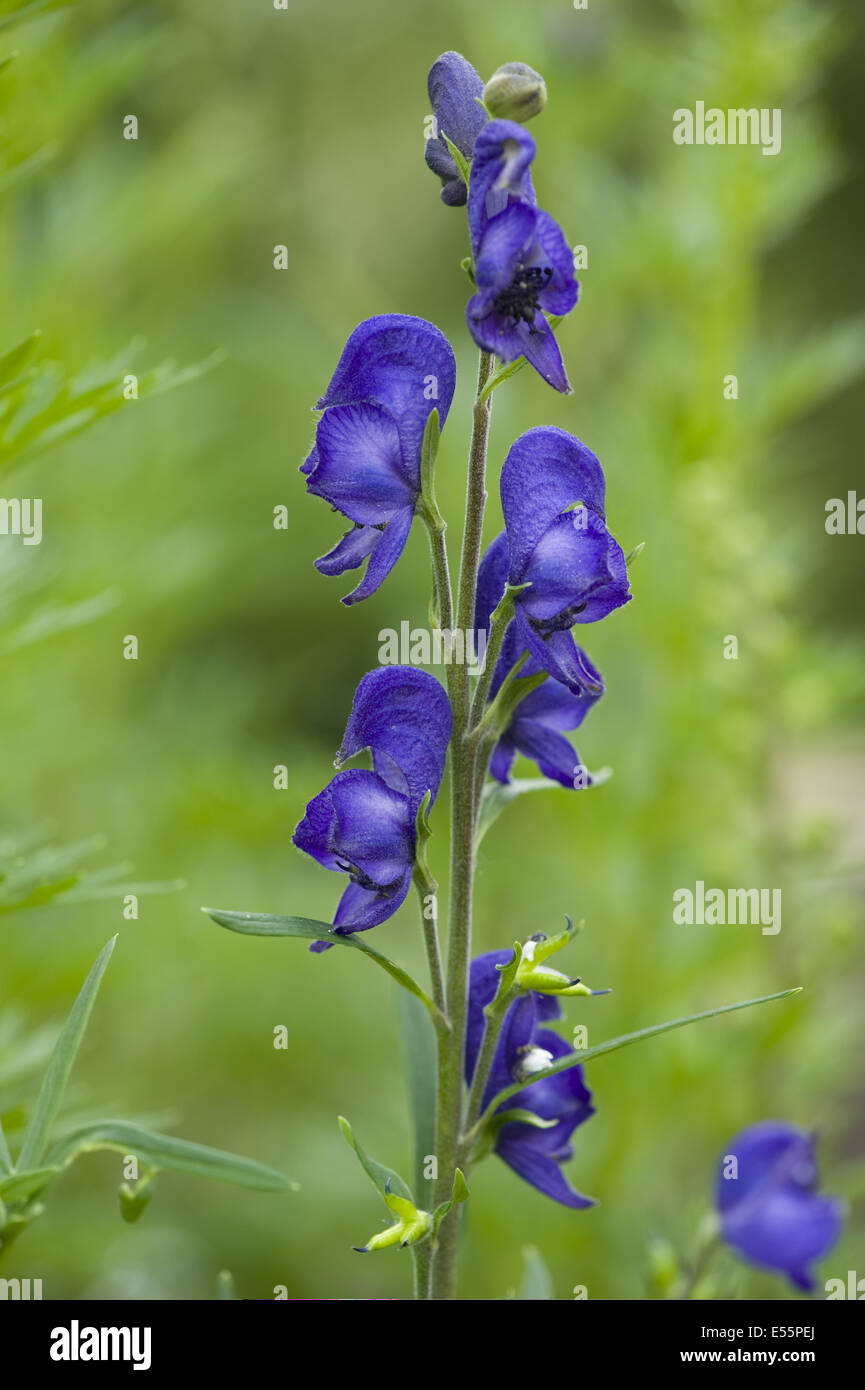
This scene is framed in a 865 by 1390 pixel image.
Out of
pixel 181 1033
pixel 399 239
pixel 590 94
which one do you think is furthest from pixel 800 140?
pixel 399 239

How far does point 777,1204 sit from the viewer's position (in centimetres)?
124

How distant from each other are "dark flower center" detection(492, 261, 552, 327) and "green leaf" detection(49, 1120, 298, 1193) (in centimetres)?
44

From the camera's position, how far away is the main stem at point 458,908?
703 mm

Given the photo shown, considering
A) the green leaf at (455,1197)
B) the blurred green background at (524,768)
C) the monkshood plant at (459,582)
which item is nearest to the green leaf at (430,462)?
the monkshood plant at (459,582)

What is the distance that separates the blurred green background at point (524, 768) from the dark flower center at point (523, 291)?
101cm

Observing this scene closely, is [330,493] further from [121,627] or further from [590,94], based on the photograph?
[590,94]

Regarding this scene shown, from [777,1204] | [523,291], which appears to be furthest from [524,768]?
[523,291]

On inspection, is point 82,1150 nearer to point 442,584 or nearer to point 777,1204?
point 442,584

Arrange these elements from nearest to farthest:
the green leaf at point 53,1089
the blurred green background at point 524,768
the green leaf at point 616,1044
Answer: the green leaf at point 616,1044 → the green leaf at point 53,1089 → the blurred green background at point 524,768

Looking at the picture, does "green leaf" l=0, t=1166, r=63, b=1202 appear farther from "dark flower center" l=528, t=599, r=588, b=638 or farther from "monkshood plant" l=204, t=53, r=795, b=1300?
"dark flower center" l=528, t=599, r=588, b=638

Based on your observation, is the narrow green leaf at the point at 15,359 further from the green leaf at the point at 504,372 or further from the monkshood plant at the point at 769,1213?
the monkshood plant at the point at 769,1213

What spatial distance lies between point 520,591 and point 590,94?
186 cm

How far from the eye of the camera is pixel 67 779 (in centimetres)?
229

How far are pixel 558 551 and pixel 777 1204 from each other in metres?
0.81
